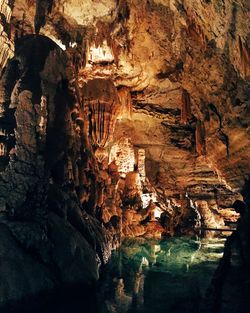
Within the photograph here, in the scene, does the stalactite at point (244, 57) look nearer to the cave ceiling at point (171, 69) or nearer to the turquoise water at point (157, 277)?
the cave ceiling at point (171, 69)

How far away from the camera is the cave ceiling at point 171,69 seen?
922 cm

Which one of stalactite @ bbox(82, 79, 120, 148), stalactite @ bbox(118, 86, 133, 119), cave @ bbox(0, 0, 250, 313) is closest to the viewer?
cave @ bbox(0, 0, 250, 313)

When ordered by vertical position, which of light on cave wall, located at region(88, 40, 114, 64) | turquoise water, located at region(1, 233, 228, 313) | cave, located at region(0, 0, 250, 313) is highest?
light on cave wall, located at region(88, 40, 114, 64)

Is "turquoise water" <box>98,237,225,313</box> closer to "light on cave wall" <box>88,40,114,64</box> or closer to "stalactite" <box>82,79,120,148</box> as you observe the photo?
"stalactite" <box>82,79,120,148</box>

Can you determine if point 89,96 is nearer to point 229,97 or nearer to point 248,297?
point 229,97

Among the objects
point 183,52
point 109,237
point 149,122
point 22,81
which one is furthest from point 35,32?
point 109,237

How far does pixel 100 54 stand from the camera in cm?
1452

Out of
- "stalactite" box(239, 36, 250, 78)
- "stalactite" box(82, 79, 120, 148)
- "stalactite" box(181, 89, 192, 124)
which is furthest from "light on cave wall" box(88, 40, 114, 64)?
"stalactite" box(239, 36, 250, 78)

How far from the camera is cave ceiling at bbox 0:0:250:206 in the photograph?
9.22 metres

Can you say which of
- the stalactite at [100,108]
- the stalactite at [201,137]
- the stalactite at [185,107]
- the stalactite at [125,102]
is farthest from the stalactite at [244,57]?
the stalactite at [125,102]

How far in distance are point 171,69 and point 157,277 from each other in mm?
8003

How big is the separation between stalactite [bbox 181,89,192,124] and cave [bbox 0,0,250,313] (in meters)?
0.04

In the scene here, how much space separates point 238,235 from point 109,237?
235 inches

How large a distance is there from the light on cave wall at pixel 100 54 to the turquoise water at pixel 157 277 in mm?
7316
